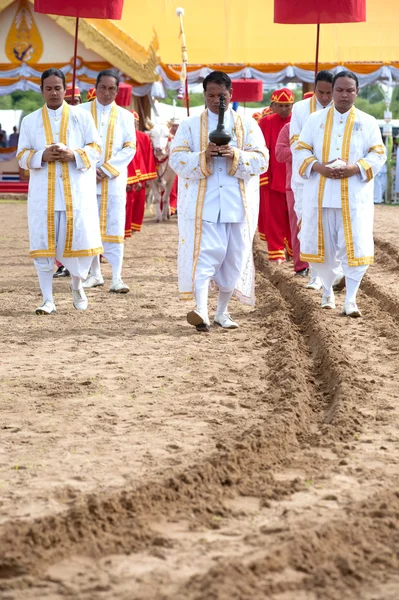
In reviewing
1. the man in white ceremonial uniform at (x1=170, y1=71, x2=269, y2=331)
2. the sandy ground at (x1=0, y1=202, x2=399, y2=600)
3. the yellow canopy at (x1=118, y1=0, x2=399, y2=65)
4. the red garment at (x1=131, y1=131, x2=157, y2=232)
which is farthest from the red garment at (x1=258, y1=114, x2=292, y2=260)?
the yellow canopy at (x1=118, y1=0, x2=399, y2=65)

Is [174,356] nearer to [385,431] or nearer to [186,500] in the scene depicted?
[385,431]

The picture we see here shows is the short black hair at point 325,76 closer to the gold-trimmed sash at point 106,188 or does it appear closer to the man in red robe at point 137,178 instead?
the gold-trimmed sash at point 106,188

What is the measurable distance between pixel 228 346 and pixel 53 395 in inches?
71.5

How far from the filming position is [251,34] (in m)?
25.1

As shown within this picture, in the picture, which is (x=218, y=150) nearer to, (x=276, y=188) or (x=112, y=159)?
(x=112, y=159)

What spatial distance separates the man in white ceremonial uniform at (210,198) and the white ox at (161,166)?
10.7 meters

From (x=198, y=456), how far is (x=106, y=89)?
600 cm

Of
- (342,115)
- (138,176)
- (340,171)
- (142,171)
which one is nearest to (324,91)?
(342,115)

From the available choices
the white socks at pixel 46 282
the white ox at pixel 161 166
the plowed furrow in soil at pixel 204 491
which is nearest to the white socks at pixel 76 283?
the white socks at pixel 46 282

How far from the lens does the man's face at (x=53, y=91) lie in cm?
871

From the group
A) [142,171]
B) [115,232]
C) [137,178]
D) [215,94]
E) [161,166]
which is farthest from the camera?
[161,166]

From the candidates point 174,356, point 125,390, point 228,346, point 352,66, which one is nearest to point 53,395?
point 125,390

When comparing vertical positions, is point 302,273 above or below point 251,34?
below

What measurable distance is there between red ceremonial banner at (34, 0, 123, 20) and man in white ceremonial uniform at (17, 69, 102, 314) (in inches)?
73.0
